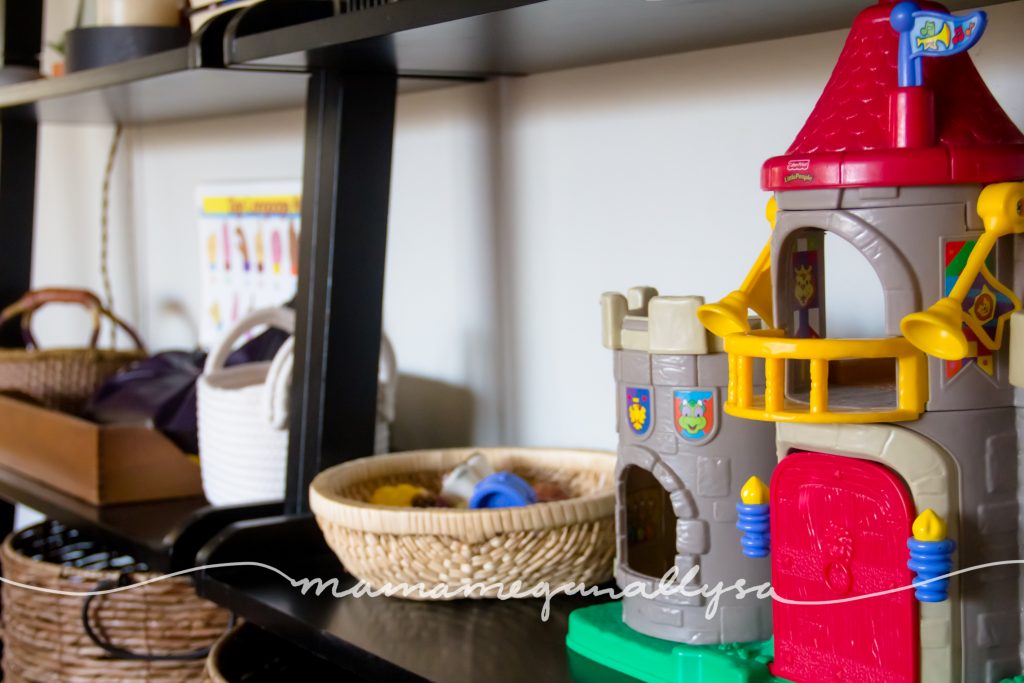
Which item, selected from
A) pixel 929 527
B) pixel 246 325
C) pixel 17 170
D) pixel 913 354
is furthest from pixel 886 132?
pixel 17 170

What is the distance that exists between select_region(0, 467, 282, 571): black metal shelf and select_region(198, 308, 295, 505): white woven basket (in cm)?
4

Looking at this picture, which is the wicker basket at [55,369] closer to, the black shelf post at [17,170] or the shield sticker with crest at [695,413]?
the black shelf post at [17,170]

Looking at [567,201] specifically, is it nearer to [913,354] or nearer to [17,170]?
[913,354]

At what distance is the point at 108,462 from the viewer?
147 centimetres

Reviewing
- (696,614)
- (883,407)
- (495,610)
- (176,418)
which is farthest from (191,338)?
(883,407)

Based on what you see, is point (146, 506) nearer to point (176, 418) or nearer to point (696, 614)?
point (176, 418)

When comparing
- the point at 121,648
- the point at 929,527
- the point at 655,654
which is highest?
the point at 929,527

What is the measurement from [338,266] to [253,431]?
0.21 meters

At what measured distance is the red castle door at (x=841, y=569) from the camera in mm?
746

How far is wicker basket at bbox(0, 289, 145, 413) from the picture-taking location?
1.76 metres

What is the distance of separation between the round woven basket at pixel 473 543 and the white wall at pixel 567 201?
261 mm

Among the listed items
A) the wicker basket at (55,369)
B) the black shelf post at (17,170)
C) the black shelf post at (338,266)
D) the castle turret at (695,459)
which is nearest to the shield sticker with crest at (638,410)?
the castle turret at (695,459)

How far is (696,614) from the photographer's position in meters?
0.89

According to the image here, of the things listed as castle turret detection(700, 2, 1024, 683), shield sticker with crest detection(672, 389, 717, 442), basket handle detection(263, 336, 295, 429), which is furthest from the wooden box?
castle turret detection(700, 2, 1024, 683)
